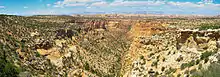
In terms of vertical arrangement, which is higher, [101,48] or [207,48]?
[207,48]

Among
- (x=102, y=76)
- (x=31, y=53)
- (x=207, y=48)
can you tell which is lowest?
(x=102, y=76)

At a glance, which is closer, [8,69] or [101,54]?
[8,69]

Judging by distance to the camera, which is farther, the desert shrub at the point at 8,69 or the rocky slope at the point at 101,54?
the desert shrub at the point at 8,69

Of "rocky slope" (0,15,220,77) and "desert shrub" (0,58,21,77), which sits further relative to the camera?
"desert shrub" (0,58,21,77)

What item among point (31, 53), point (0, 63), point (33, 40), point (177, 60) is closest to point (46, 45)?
point (33, 40)

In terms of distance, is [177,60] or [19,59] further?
[19,59]

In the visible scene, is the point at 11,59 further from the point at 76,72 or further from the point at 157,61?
the point at 157,61

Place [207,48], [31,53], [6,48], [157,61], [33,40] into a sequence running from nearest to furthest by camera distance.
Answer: [207,48]
[157,61]
[6,48]
[31,53]
[33,40]

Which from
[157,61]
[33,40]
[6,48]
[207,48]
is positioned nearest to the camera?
[207,48]

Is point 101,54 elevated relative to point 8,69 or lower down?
lower down
